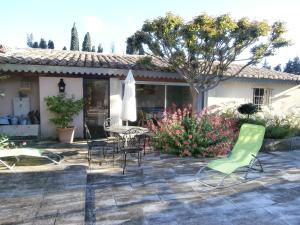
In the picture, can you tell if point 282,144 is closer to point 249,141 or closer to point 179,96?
point 249,141

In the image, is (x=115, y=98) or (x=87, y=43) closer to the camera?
(x=115, y=98)

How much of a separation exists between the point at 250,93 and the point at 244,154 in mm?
11762

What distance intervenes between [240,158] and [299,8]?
312 inches

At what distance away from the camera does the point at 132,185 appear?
8180mm

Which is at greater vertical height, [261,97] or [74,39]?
[74,39]

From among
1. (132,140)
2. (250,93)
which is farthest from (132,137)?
(250,93)

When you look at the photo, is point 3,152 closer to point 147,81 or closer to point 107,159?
point 107,159

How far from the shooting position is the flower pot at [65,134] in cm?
1471

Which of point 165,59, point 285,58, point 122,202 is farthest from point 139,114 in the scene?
point 285,58

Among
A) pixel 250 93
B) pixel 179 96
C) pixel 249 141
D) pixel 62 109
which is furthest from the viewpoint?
pixel 250 93

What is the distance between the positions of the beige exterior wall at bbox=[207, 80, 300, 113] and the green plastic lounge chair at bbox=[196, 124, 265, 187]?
9298mm

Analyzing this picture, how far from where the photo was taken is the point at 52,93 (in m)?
15.5

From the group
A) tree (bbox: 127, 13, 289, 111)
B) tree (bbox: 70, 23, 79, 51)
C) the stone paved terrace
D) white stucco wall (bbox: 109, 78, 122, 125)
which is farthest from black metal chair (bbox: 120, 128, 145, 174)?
tree (bbox: 70, 23, 79, 51)

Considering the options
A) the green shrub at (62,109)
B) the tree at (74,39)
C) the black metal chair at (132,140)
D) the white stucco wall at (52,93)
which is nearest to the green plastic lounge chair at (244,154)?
the black metal chair at (132,140)
